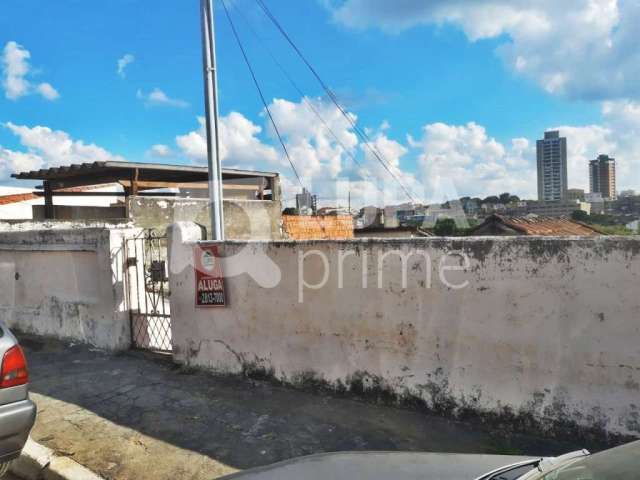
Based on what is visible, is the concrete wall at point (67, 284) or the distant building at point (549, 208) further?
the distant building at point (549, 208)

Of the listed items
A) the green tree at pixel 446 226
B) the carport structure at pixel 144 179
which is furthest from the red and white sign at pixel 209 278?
the green tree at pixel 446 226

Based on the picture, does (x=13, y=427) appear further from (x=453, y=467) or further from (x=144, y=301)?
(x=144, y=301)

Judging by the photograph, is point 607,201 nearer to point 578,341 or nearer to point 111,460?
point 578,341

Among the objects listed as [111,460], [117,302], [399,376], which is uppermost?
[117,302]

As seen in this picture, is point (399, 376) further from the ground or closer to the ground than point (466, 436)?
further from the ground

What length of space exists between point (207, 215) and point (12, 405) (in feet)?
28.0

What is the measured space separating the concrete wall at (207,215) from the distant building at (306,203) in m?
5.88

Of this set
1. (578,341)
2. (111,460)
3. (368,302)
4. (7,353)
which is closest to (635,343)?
(578,341)

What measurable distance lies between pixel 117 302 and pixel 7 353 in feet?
10.3

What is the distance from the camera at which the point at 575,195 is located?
1667cm

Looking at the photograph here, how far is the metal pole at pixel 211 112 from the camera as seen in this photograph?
19.2ft

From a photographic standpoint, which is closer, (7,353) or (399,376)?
(7,353)

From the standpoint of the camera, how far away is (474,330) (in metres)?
3.82

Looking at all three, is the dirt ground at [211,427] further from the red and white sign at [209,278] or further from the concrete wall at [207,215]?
the concrete wall at [207,215]
